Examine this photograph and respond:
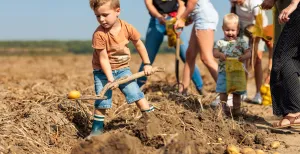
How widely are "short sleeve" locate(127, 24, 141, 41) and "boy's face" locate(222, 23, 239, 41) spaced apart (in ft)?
4.67

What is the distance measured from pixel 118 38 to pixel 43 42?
40.1 metres

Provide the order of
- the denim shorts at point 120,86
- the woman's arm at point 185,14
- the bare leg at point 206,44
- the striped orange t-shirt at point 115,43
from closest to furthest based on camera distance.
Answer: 1. the striped orange t-shirt at point 115,43
2. the denim shorts at point 120,86
3. the woman's arm at point 185,14
4. the bare leg at point 206,44

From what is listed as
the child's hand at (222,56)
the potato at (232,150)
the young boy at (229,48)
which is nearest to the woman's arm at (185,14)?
the young boy at (229,48)

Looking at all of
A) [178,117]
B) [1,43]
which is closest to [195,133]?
[178,117]

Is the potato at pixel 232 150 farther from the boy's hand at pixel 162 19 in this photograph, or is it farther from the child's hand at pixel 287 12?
the boy's hand at pixel 162 19

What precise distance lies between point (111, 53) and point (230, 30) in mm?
1706

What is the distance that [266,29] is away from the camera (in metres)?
6.94

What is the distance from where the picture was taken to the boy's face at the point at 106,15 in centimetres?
450

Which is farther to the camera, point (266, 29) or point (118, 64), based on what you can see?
point (266, 29)

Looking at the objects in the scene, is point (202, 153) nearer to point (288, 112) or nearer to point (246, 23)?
point (288, 112)

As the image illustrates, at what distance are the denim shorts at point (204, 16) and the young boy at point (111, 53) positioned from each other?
1.91m

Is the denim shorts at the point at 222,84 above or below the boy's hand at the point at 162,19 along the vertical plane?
below

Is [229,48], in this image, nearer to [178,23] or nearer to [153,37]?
[178,23]

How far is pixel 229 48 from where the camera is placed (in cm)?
585
